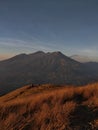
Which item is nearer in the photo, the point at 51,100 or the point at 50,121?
the point at 50,121

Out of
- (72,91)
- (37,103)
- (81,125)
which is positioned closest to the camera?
(81,125)

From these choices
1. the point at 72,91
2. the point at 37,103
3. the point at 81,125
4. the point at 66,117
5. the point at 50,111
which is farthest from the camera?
the point at 72,91

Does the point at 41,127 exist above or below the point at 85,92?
below

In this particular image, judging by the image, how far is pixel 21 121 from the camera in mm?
10109

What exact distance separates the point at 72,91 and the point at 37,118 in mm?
3556

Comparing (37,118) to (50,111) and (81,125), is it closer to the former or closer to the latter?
(50,111)

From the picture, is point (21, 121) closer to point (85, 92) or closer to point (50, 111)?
point (50, 111)

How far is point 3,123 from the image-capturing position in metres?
10.2

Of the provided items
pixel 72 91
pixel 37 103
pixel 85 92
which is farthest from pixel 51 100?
pixel 85 92

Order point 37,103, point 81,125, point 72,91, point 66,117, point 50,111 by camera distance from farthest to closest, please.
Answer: point 72,91 → point 37,103 → point 50,111 → point 66,117 → point 81,125

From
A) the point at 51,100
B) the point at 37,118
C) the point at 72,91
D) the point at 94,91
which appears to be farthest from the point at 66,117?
the point at 94,91

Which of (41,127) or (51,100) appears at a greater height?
(51,100)

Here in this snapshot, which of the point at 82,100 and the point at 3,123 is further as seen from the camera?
the point at 82,100

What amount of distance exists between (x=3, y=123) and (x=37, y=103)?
2.30 m
